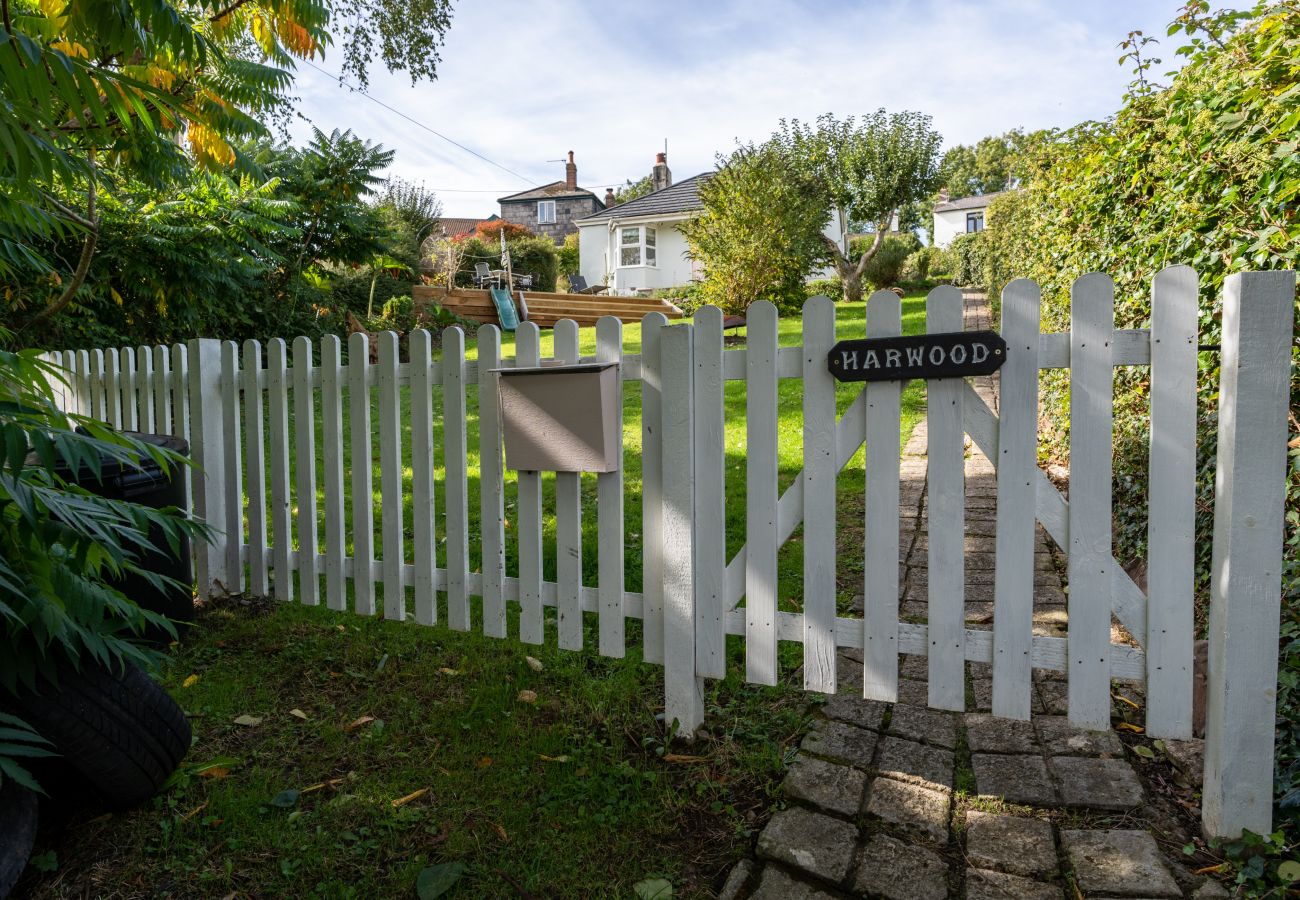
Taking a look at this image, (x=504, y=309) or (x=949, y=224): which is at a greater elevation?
(x=949, y=224)

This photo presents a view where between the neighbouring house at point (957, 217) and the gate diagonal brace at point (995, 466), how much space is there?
174 ft

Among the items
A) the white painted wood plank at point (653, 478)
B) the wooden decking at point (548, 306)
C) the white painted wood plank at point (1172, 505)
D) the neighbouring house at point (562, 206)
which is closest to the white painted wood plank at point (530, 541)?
the white painted wood plank at point (653, 478)

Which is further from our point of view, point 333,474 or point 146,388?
point 146,388

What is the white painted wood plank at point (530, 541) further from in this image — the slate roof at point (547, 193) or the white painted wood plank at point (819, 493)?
the slate roof at point (547, 193)

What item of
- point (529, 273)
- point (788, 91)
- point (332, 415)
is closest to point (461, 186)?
point (529, 273)

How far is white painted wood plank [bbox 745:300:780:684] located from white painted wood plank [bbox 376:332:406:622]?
156cm

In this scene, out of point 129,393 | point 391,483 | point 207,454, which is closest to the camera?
point 391,483

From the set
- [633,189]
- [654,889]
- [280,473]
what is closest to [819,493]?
[654,889]

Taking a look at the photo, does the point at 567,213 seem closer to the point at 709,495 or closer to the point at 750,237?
the point at 750,237

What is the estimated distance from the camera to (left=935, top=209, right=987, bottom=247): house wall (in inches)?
2068

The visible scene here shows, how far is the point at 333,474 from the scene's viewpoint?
11.7 ft

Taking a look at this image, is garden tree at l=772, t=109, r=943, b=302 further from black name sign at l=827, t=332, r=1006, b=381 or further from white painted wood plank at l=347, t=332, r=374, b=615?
black name sign at l=827, t=332, r=1006, b=381

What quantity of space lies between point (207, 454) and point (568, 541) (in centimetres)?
222

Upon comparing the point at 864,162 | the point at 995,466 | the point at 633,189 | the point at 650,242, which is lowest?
the point at 995,466
